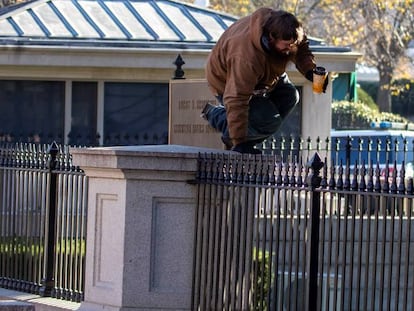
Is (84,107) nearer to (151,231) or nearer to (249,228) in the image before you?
(151,231)

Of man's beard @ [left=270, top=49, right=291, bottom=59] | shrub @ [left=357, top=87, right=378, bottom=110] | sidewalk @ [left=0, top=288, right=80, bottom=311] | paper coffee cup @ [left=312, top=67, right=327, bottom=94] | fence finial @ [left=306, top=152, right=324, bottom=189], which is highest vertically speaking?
shrub @ [left=357, top=87, right=378, bottom=110]

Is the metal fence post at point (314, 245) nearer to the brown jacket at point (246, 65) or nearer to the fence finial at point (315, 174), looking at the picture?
the fence finial at point (315, 174)

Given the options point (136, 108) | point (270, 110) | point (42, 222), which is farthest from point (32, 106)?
point (270, 110)

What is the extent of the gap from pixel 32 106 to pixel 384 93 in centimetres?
2934

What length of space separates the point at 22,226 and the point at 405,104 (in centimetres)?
3974

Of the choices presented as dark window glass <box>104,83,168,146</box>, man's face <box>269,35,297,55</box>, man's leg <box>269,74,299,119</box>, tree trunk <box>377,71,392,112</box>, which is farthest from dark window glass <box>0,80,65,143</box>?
tree trunk <box>377,71,392,112</box>

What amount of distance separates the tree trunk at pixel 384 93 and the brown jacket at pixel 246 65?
35.1 metres

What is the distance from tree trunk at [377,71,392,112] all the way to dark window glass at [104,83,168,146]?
26.8m

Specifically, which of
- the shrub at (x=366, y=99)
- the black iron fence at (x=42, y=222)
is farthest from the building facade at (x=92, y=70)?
the shrub at (x=366, y=99)

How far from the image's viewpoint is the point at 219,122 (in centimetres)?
1016

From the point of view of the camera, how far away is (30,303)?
11047 mm

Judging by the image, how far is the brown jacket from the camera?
949 cm

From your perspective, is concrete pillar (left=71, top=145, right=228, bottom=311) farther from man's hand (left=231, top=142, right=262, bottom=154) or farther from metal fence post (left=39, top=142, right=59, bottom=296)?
metal fence post (left=39, top=142, right=59, bottom=296)

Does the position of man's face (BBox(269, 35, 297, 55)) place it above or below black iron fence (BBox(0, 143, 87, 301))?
above
